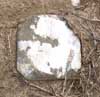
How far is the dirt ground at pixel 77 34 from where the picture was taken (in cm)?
254

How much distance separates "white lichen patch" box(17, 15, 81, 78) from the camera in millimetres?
2553

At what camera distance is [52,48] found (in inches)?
101

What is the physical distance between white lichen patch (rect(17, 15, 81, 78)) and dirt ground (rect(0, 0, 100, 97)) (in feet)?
0.13

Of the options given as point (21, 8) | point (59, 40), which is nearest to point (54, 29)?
point (59, 40)

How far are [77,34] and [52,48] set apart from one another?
0.56 feet

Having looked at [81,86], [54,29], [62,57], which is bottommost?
[81,86]

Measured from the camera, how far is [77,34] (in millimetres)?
2598

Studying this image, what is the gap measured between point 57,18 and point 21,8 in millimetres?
219

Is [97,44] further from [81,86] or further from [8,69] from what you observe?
[8,69]

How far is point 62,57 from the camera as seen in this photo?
2562 millimetres

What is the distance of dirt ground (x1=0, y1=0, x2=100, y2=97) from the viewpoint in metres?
2.54

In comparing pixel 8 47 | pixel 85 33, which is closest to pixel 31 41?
pixel 8 47

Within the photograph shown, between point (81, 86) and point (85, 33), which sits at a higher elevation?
point (85, 33)

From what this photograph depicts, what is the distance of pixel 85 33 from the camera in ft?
8.57
